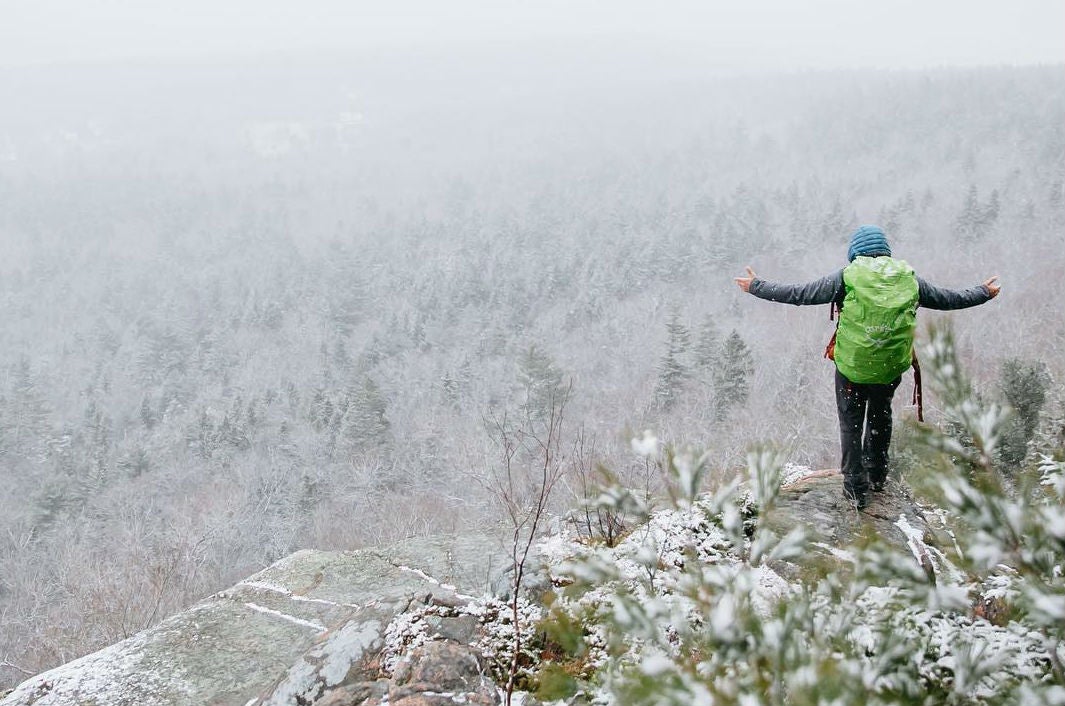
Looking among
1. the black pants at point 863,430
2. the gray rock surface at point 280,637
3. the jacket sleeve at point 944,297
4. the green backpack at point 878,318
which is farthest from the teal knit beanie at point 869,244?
the gray rock surface at point 280,637

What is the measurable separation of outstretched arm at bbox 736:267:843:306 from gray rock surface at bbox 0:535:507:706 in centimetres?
249

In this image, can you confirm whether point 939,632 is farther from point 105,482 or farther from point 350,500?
point 105,482

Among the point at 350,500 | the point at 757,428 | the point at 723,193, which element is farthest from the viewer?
the point at 723,193

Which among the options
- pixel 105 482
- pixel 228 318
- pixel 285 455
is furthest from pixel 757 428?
pixel 228 318

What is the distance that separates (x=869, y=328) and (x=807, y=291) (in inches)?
18.6

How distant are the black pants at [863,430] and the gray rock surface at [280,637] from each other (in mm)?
2375

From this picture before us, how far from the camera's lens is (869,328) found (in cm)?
329

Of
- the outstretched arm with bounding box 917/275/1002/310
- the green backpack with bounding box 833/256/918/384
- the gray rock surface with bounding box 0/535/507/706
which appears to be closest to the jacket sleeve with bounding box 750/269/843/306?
the green backpack with bounding box 833/256/918/384

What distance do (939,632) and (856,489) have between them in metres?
2.67

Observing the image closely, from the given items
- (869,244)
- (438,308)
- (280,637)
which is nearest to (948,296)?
(869,244)

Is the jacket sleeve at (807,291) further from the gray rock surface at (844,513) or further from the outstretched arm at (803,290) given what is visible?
the gray rock surface at (844,513)

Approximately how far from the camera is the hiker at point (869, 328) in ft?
10.6

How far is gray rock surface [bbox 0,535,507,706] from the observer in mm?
3174

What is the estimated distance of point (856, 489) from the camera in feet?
12.8
